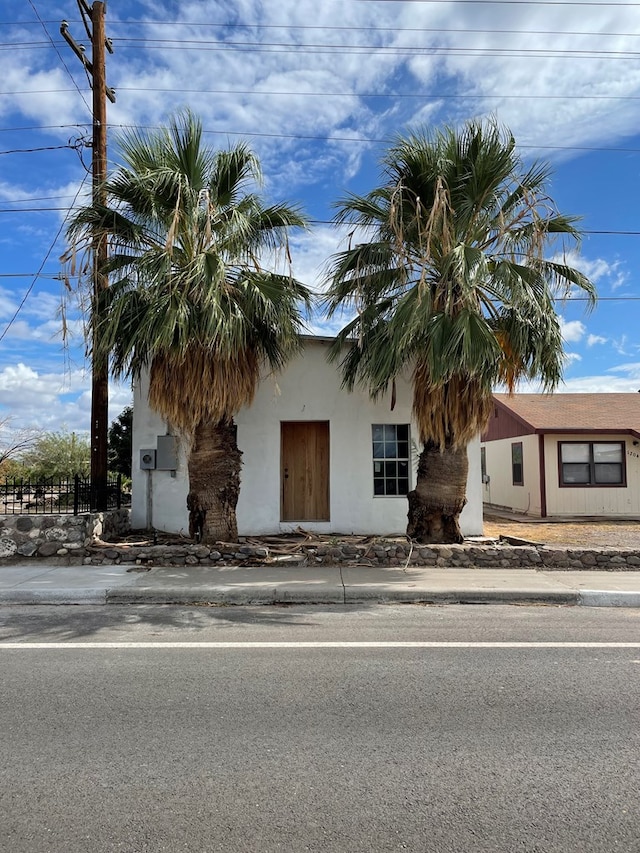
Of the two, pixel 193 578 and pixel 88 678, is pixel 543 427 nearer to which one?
pixel 193 578

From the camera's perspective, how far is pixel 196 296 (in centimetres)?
936

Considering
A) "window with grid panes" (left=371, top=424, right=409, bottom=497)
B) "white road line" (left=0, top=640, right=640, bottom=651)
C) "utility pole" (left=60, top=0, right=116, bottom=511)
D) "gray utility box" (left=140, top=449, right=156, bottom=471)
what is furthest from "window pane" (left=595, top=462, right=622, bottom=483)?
"utility pole" (left=60, top=0, right=116, bottom=511)

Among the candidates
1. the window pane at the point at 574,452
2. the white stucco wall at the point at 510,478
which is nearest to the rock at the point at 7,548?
the white stucco wall at the point at 510,478

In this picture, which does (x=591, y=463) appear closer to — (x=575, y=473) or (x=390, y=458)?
(x=575, y=473)

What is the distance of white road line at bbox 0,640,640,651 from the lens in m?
6.00

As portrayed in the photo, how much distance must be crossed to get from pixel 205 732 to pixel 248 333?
7.19 m

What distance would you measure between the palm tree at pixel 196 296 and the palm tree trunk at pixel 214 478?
0.7 inches

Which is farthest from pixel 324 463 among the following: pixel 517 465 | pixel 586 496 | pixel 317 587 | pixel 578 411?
pixel 578 411

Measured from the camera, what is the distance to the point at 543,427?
17125 millimetres

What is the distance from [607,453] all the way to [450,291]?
10.5 m

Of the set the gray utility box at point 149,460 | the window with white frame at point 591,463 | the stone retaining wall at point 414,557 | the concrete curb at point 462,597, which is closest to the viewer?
the concrete curb at point 462,597

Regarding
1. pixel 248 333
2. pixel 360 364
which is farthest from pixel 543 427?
pixel 248 333

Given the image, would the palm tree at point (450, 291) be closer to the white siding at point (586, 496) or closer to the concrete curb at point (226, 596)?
the concrete curb at point (226, 596)

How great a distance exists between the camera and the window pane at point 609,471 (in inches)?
692
